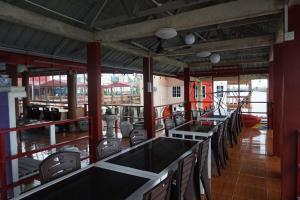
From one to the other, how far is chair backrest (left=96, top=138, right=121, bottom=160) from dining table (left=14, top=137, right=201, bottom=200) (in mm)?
219

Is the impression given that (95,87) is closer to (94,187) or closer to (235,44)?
(94,187)

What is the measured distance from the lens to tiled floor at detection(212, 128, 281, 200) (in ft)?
9.09

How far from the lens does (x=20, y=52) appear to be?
3900 mm

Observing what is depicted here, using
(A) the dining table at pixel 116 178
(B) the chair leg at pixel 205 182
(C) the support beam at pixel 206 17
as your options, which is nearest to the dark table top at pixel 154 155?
(A) the dining table at pixel 116 178

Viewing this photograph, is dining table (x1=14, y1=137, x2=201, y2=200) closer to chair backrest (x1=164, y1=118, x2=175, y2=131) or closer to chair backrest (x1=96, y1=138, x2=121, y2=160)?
chair backrest (x1=96, y1=138, x2=121, y2=160)

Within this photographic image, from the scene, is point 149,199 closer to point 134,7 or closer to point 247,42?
point 134,7

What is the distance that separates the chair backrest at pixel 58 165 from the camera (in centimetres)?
→ 178

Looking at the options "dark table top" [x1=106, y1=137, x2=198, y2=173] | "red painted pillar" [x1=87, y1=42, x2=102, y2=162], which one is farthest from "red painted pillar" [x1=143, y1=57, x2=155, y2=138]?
"dark table top" [x1=106, y1=137, x2=198, y2=173]

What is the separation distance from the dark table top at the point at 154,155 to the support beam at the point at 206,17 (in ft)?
5.36

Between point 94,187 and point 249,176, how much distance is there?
2.67 metres

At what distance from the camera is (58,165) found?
192 cm

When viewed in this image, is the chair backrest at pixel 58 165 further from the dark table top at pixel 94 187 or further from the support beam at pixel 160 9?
the support beam at pixel 160 9

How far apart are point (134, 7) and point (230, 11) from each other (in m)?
1.37

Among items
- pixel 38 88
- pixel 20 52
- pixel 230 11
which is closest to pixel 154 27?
pixel 230 11
